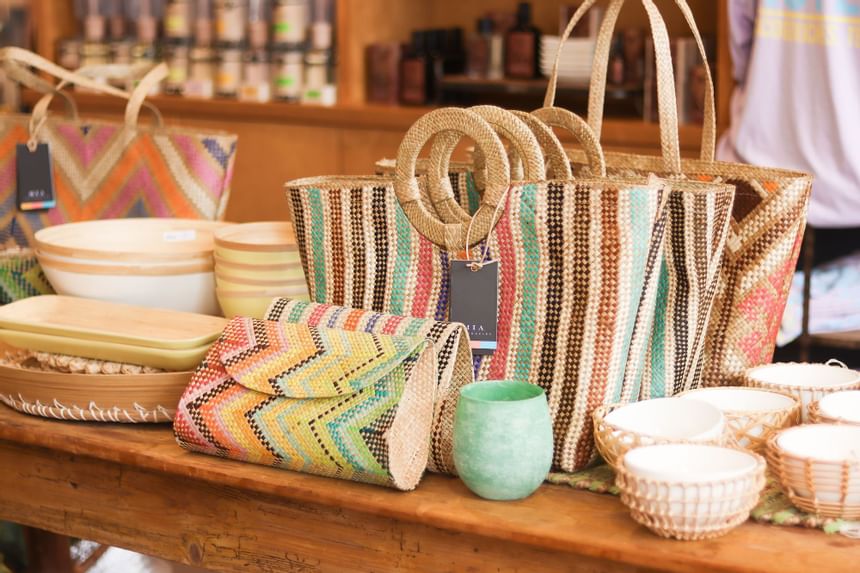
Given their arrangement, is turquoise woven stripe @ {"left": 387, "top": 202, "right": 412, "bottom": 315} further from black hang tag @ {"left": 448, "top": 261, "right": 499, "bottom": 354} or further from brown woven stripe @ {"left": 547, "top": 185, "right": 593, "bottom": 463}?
brown woven stripe @ {"left": 547, "top": 185, "right": 593, "bottom": 463}

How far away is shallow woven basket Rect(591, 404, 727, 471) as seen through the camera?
1.05 metres

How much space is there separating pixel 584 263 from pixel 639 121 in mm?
1934

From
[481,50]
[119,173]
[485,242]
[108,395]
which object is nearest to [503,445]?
[485,242]

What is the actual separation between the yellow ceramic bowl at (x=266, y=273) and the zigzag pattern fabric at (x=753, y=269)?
0.57m

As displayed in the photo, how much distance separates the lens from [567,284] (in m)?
1.15

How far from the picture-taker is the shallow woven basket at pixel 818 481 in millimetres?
989

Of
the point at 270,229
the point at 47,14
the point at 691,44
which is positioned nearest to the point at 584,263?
the point at 270,229

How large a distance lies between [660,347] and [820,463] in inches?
10.9

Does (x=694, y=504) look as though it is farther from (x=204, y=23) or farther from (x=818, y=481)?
(x=204, y=23)

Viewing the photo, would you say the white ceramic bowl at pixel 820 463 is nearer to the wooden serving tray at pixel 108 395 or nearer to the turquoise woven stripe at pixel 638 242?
the turquoise woven stripe at pixel 638 242

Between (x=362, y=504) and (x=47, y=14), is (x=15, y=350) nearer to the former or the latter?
(x=362, y=504)

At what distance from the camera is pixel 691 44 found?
2889 millimetres

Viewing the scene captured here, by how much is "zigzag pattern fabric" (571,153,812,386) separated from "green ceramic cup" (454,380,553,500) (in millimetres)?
302

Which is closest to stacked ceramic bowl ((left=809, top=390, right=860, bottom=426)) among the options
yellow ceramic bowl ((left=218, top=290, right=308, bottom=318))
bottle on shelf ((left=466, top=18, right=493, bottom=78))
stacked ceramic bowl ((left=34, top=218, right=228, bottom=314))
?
yellow ceramic bowl ((left=218, top=290, right=308, bottom=318))
